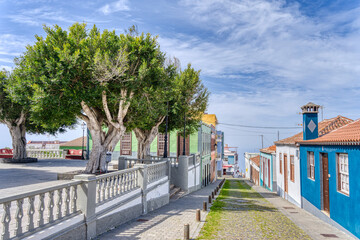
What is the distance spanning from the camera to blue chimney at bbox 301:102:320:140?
52.9 feet

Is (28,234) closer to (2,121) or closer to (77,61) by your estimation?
(77,61)

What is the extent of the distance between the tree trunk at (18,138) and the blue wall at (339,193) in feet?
78.5

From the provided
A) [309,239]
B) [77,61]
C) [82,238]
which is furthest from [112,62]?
[309,239]

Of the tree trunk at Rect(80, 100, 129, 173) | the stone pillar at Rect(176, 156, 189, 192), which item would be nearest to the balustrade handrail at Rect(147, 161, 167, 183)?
the tree trunk at Rect(80, 100, 129, 173)

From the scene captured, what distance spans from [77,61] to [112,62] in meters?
1.73

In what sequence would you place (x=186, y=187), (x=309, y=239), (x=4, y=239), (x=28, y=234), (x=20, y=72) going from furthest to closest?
(x=186, y=187) < (x=20, y=72) < (x=309, y=239) < (x=28, y=234) < (x=4, y=239)

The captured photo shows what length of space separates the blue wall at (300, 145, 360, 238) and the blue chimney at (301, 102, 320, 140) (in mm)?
1494

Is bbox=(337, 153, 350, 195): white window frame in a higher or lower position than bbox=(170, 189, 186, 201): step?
higher

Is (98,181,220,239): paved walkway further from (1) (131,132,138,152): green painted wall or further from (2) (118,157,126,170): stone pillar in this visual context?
(1) (131,132,138,152): green painted wall

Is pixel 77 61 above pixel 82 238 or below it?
above

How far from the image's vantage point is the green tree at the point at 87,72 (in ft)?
44.2

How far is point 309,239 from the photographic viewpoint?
28.4ft

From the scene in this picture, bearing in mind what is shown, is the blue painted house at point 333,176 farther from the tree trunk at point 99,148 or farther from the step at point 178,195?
the tree trunk at point 99,148

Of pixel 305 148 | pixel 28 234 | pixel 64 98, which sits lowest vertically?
pixel 28 234
